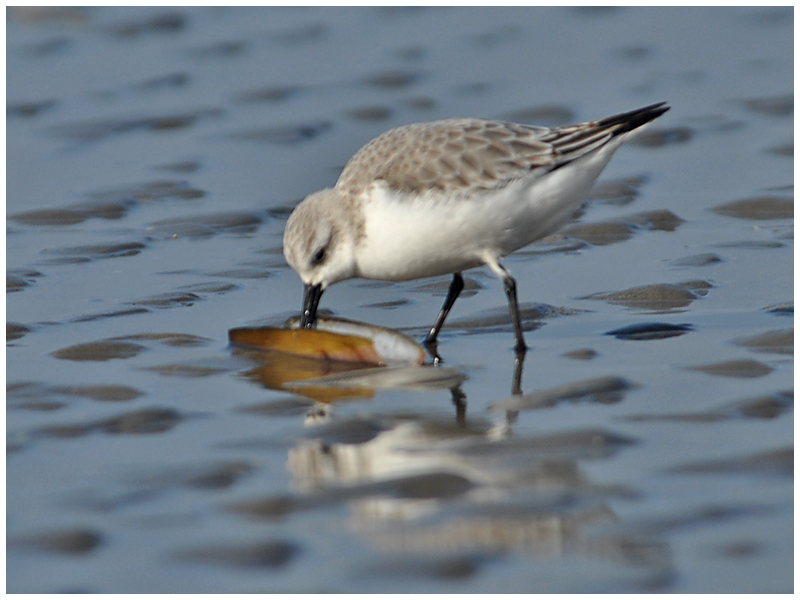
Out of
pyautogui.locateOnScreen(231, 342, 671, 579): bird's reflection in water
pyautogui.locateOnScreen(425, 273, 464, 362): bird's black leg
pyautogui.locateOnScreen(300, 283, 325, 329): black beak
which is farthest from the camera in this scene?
pyautogui.locateOnScreen(425, 273, 464, 362): bird's black leg

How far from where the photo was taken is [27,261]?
7.94 metres

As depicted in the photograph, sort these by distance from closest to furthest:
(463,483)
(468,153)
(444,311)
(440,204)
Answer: (463,483) < (440,204) < (468,153) < (444,311)

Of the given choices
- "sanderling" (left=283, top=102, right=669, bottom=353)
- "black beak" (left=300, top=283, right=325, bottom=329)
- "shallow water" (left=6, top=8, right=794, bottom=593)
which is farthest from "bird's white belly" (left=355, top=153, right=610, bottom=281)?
"shallow water" (left=6, top=8, right=794, bottom=593)

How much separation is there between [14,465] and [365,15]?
32.7ft

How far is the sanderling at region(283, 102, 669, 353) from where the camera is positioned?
632 cm

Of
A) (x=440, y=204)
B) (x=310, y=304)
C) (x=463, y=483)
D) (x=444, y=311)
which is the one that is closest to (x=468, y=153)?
(x=440, y=204)

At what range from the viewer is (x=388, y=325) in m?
7.06

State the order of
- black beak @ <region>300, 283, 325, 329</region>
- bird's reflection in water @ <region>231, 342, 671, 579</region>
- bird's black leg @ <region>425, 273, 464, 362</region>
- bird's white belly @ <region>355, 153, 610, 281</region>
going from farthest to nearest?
1. bird's black leg @ <region>425, 273, 464, 362</region>
2. black beak @ <region>300, 283, 325, 329</region>
3. bird's white belly @ <region>355, 153, 610, 281</region>
4. bird's reflection in water @ <region>231, 342, 671, 579</region>

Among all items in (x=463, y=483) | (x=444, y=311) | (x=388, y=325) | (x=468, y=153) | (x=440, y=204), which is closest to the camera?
(x=463, y=483)

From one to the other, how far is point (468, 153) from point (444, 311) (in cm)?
84

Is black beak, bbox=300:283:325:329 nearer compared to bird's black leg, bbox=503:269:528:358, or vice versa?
bird's black leg, bbox=503:269:528:358

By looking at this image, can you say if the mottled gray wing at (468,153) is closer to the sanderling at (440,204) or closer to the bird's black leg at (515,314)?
the sanderling at (440,204)

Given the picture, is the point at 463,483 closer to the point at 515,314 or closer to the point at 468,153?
the point at 515,314

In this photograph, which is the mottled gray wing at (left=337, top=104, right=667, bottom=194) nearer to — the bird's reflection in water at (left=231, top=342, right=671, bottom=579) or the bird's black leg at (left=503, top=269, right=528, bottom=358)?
the bird's black leg at (left=503, top=269, right=528, bottom=358)
